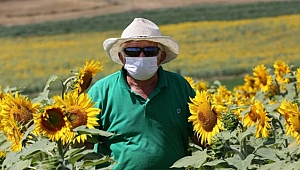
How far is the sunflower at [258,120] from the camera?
347cm

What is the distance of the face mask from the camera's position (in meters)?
3.54

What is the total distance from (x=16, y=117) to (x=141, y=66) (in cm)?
68

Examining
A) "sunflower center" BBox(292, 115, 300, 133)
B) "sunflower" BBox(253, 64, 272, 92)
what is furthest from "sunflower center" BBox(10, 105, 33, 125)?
"sunflower" BBox(253, 64, 272, 92)

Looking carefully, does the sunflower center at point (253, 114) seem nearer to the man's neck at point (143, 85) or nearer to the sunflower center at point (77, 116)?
the man's neck at point (143, 85)

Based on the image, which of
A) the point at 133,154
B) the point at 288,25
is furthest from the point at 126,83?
the point at 288,25

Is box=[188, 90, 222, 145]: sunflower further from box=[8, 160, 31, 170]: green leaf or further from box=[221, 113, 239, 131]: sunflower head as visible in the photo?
box=[8, 160, 31, 170]: green leaf

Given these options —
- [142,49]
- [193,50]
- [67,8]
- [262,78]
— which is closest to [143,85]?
[142,49]

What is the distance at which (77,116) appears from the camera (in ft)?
10.0

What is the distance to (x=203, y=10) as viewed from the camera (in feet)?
114

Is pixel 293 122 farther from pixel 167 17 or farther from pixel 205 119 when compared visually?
pixel 167 17

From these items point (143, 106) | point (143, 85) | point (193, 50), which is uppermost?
point (193, 50)

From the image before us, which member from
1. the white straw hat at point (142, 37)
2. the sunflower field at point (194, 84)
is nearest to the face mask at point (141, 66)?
the white straw hat at point (142, 37)

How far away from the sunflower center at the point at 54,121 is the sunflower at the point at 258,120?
1.02m

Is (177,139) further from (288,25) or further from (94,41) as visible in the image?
(94,41)
